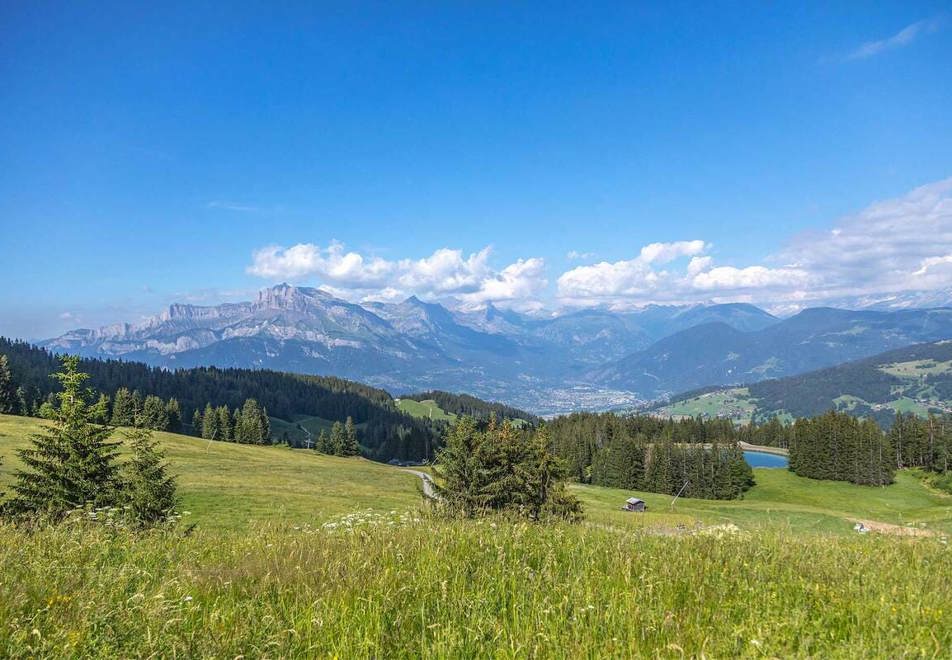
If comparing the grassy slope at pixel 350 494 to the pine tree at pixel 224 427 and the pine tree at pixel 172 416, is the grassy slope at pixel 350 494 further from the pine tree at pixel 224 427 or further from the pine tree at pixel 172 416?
the pine tree at pixel 172 416

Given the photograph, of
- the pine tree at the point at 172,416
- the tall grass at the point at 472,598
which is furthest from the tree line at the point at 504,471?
the pine tree at the point at 172,416

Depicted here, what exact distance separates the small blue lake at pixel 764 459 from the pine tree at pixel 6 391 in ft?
598

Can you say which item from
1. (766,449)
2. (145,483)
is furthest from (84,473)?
(766,449)

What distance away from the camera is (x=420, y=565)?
6070mm

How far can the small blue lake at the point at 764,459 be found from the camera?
14462 cm

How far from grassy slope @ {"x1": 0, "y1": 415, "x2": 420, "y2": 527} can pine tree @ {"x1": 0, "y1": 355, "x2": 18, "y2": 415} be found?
47.6 metres

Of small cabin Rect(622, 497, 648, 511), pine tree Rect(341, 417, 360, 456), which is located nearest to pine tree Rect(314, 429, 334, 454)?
pine tree Rect(341, 417, 360, 456)

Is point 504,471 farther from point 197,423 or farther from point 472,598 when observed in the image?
point 197,423

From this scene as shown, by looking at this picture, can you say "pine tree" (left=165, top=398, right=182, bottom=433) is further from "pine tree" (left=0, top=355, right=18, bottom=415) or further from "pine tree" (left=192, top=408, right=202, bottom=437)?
"pine tree" (left=0, top=355, right=18, bottom=415)

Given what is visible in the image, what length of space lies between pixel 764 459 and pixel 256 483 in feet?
467

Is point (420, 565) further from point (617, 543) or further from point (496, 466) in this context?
point (496, 466)

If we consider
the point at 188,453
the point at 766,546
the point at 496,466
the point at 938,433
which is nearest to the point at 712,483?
the point at 938,433

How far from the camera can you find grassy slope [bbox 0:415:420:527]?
43.3 meters

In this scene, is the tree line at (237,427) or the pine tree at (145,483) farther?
the tree line at (237,427)
